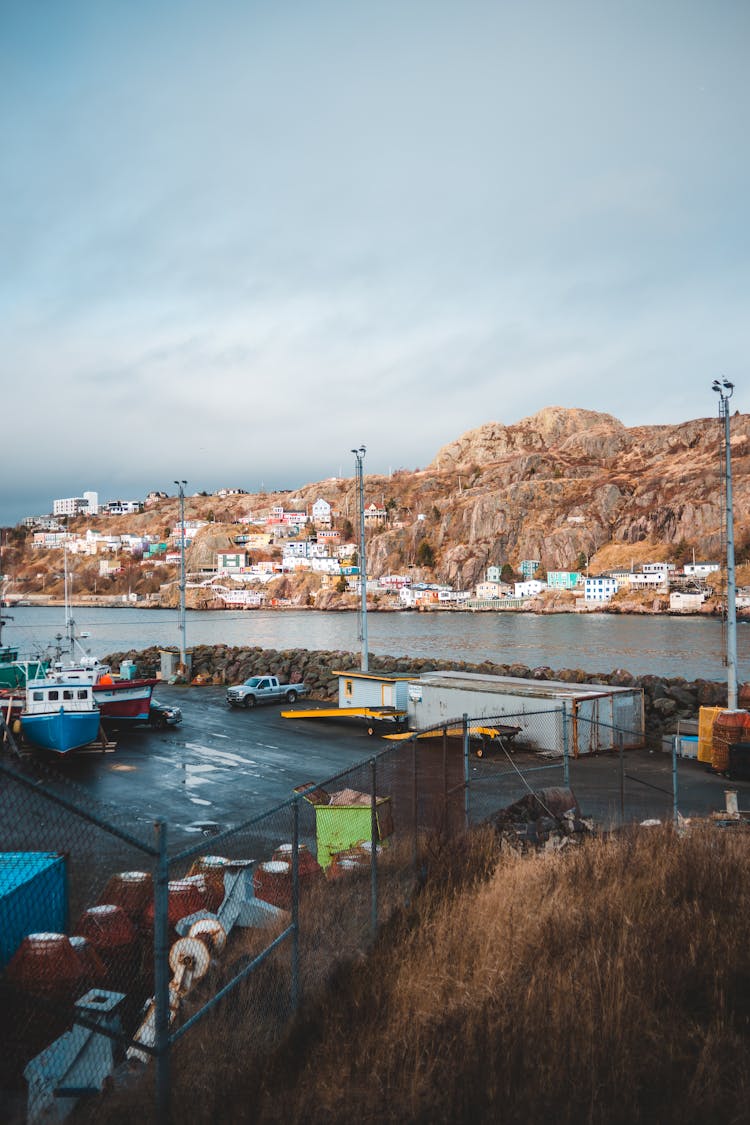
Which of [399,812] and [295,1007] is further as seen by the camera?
[399,812]

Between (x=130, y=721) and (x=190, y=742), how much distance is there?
395cm

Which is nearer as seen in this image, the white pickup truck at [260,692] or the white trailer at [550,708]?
the white trailer at [550,708]

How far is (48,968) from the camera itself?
657 centimetres

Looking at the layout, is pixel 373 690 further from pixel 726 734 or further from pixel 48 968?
pixel 48 968

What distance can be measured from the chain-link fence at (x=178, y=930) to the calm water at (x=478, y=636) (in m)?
43.6

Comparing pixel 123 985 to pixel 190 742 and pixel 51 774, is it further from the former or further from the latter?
pixel 190 742

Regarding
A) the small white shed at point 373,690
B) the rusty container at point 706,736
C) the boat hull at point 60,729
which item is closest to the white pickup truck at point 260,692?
the small white shed at point 373,690

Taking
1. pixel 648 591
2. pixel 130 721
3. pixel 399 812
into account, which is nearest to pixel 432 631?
pixel 648 591

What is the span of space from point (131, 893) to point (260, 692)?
23575 mm

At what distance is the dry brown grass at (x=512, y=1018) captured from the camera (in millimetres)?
4613

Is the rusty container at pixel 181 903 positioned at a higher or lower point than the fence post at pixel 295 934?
lower

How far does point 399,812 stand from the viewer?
10.9 metres

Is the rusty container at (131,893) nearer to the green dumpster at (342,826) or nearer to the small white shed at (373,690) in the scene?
the green dumpster at (342,826)

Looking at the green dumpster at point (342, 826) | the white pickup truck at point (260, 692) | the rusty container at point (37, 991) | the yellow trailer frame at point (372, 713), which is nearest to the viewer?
the rusty container at point (37, 991)
